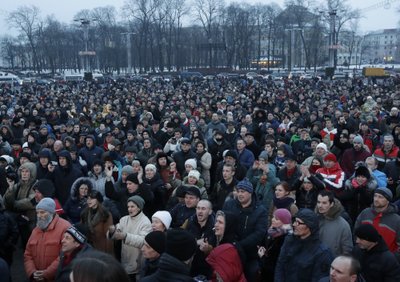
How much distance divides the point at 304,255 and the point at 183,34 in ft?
255

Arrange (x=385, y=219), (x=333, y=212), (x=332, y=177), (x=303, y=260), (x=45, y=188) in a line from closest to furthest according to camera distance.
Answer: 1. (x=303, y=260)
2. (x=333, y=212)
3. (x=385, y=219)
4. (x=45, y=188)
5. (x=332, y=177)

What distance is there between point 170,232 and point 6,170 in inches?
181

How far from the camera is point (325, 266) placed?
3.91 m

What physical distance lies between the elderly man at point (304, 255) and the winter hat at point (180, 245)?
1155 millimetres

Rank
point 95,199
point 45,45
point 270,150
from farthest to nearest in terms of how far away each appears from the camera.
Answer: point 45,45 < point 270,150 < point 95,199

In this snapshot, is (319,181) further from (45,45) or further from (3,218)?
(45,45)

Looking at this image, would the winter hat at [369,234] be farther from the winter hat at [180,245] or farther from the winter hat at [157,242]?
the winter hat at [157,242]

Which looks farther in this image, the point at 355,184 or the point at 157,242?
the point at 355,184

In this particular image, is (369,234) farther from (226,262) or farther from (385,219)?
(226,262)

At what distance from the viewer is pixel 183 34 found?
260 ft

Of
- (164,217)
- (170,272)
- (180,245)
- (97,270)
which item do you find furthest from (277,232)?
(97,270)

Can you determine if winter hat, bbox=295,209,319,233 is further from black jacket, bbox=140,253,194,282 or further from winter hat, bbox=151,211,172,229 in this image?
black jacket, bbox=140,253,194,282

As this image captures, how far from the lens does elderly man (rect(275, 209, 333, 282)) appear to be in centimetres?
393

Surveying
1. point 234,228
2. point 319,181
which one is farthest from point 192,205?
point 319,181
